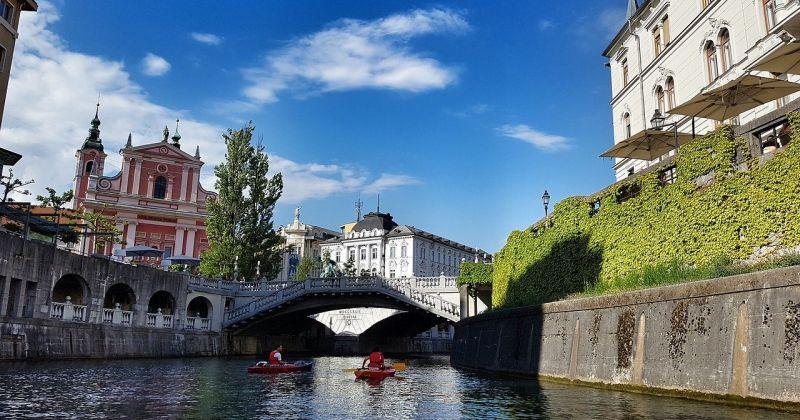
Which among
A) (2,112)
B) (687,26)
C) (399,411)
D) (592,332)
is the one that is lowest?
(399,411)

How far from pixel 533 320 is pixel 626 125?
76.4 feet

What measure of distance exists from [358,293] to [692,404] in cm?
3755

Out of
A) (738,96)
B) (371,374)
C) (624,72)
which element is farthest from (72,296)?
(624,72)

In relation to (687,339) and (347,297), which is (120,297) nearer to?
(347,297)

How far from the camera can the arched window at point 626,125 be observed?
41.5 meters

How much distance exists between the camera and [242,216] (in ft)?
181

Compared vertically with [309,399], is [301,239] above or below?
above

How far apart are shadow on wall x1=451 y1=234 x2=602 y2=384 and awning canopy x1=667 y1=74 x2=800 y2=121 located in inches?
272

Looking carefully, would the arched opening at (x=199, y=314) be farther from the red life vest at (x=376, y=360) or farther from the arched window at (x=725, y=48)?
the arched window at (x=725, y=48)

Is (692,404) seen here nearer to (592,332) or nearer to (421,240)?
(592,332)

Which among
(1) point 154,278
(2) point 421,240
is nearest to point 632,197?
(1) point 154,278

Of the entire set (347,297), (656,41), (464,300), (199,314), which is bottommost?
(199,314)

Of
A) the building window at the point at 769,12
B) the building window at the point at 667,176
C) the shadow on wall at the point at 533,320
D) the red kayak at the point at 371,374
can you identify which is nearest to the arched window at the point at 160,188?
the shadow on wall at the point at 533,320

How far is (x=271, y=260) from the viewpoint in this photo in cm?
5641
